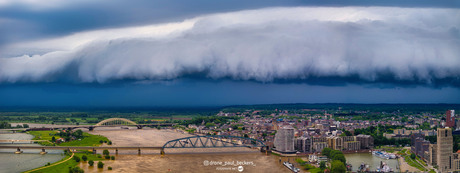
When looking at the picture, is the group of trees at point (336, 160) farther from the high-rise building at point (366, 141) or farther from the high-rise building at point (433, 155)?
the high-rise building at point (366, 141)

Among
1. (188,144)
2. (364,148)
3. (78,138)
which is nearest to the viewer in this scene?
(364,148)

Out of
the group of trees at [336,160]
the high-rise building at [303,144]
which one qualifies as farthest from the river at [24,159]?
the group of trees at [336,160]

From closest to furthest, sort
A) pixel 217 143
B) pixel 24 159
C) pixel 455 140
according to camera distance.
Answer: pixel 24 159 < pixel 455 140 < pixel 217 143

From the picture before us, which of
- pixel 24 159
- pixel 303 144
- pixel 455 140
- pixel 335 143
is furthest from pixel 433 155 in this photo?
pixel 24 159

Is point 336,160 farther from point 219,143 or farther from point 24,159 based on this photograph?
point 24,159

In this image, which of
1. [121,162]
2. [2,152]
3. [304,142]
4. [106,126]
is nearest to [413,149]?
[304,142]

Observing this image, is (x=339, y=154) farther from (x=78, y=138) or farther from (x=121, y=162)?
(x=78, y=138)

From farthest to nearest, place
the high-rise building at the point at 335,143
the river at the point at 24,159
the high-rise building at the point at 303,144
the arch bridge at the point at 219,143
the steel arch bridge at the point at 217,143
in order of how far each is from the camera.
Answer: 1. the steel arch bridge at the point at 217,143
2. the arch bridge at the point at 219,143
3. the high-rise building at the point at 335,143
4. the high-rise building at the point at 303,144
5. the river at the point at 24,159
